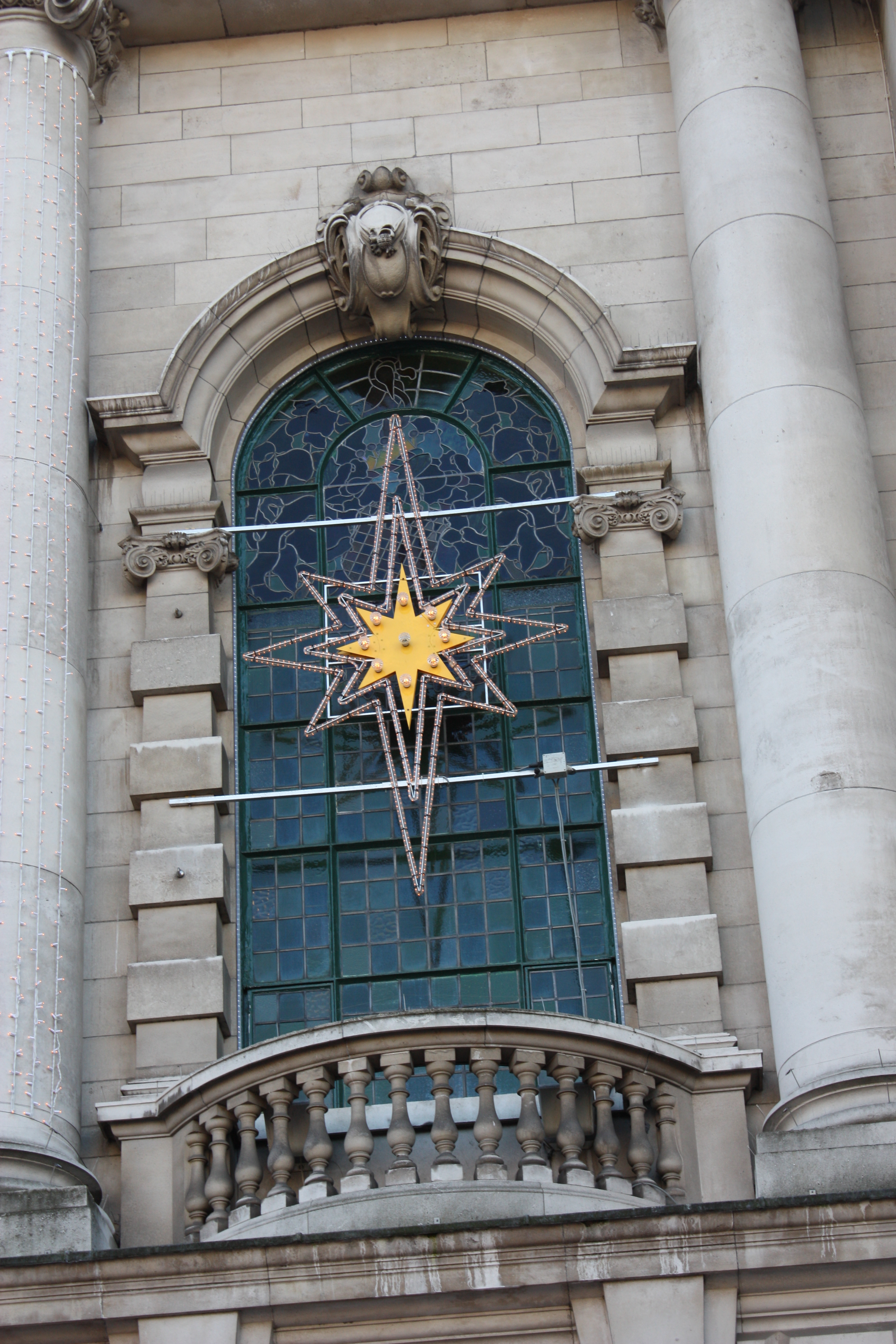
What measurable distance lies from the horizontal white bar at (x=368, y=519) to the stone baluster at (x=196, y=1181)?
16.0ft

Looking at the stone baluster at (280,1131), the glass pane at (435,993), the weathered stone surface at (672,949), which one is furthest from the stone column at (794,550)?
the stone baluster at (280,1131)

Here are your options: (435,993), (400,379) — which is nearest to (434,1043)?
(435,993)

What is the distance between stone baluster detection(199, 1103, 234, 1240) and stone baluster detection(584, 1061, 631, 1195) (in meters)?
2.28

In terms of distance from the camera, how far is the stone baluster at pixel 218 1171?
14.3 meters

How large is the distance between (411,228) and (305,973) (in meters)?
6.12

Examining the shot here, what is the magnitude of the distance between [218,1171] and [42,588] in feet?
14.8

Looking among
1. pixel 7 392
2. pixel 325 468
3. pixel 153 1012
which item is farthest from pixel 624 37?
pixel 153 1012

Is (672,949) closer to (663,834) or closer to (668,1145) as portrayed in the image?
(663,834)

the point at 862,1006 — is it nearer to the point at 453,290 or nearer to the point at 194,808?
the point at 194,808

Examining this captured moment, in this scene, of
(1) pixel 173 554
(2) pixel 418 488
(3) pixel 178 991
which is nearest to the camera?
(3) pixel 178 991

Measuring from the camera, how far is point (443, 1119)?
14.2 meters

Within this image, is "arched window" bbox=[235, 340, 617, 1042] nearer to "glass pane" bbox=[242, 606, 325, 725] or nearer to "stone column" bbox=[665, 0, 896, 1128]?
"glass pane" bbox=[242, 606, 325, 725]

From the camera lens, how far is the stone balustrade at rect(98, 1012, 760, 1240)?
45.8 ft

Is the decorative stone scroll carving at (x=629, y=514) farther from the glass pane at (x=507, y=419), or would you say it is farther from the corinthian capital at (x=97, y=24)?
the corinthian capital at (x=97, y=24)
